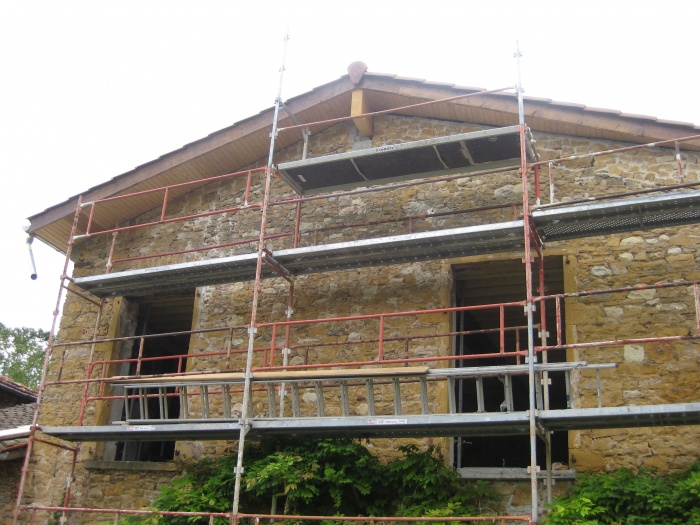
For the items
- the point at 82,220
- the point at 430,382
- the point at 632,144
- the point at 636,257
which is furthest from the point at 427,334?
the point at 82,220

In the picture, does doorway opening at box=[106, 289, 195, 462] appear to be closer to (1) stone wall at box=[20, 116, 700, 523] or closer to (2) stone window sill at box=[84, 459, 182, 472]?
(1) stone wall at box=[20, 116, 700, 523]

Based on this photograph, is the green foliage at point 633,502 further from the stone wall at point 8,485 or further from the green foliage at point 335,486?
the stone wall at point 8,485

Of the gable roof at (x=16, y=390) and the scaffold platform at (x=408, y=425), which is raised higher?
the gable roof at (x=16, y=390)

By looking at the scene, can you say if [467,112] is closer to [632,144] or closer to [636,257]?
[632,144]

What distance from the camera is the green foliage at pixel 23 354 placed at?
115 feet

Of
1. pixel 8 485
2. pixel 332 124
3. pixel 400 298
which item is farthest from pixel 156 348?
pixel 400 298

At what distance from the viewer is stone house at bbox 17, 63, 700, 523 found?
918cm

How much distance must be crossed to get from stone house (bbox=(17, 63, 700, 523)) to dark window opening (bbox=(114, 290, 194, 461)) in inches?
5.1

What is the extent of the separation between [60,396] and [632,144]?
917 cm

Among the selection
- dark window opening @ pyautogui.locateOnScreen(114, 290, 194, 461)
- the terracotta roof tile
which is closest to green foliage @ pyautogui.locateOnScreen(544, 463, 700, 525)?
dark window opening @ pyautogui.locateOnScreen(114, 290, 194, 461)

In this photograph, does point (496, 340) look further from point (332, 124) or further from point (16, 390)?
point (16, 390)

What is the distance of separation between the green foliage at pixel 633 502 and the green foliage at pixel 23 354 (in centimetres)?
3028

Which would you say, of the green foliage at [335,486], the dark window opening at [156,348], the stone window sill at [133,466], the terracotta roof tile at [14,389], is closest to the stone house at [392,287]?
the stone window sill at [133,466]

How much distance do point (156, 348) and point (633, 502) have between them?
9991mm
